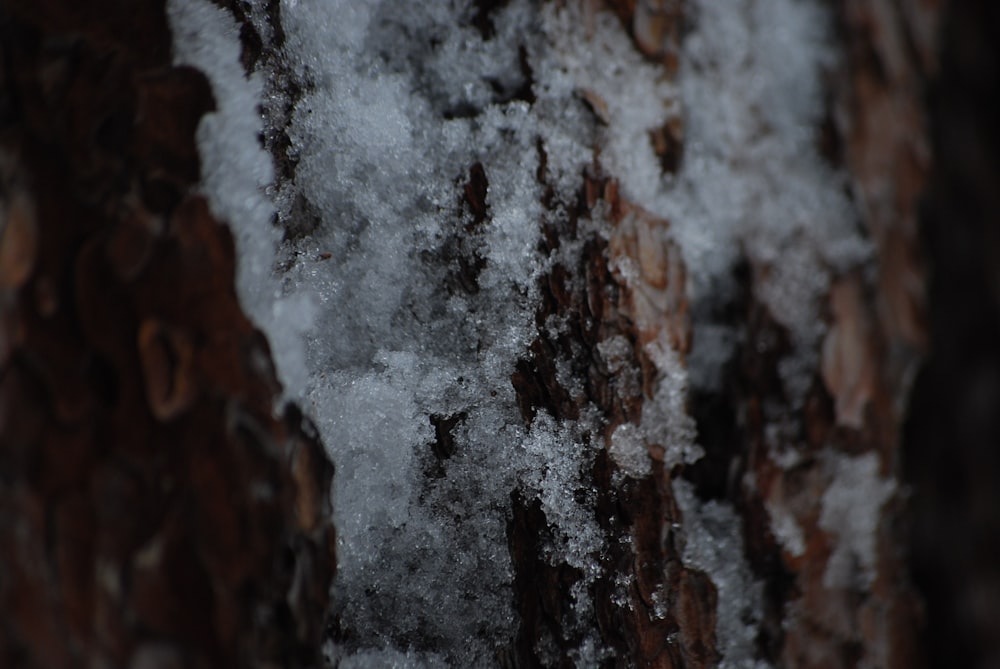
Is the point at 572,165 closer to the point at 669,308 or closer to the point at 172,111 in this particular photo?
the point at 669,308

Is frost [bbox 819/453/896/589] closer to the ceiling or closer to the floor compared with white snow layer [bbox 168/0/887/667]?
closer to the floor

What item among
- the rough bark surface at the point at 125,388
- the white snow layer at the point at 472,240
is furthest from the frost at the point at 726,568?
the rough bark surface at the point at 125,388

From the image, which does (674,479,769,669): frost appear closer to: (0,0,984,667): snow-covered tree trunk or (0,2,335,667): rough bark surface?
(0,0,984,667): snow-covered tree trunk

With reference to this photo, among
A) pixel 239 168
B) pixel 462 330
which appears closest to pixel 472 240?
pixel 462 330

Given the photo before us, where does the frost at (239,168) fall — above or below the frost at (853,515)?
above

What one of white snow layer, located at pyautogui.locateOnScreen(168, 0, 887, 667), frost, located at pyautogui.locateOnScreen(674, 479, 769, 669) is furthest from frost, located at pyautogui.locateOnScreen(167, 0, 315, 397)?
frost, located at pyautogui.locateOnScreen(674, 479, 769, 669)

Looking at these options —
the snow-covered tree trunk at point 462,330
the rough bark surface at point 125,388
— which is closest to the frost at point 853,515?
the snow-covered tree trunk at point 462,330

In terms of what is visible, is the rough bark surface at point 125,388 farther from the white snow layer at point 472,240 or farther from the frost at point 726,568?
the frost at point 726,568
